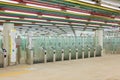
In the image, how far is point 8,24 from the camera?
12.2 meters

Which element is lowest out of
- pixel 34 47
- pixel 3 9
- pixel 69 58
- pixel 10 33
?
pixel 69 58

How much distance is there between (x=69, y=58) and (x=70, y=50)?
582 mm

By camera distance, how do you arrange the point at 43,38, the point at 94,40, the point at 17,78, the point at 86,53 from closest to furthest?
the point at 17,78, the point at 43,38, the point at 86,53, the point at 94,40

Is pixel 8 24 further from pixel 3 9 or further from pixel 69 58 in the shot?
pixel 69 58

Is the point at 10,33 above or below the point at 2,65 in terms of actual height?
above

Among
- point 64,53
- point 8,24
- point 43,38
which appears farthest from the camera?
point 64,53

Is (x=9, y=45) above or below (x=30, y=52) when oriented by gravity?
above

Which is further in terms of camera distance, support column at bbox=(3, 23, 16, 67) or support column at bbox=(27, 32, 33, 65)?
support column at bbox=(27, 32, 33, 65)

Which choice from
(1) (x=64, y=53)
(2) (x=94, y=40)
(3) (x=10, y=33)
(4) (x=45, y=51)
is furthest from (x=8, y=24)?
(2) (x=94, y=40)

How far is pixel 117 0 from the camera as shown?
834 cm

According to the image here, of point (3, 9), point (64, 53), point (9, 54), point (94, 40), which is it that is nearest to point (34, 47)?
point (9, 54)

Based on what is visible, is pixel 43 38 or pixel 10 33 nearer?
pixel 10 33

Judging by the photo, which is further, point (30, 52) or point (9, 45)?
point (30, 52)

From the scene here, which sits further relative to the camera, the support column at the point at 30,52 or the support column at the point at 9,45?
the support column at the point at 30,52
